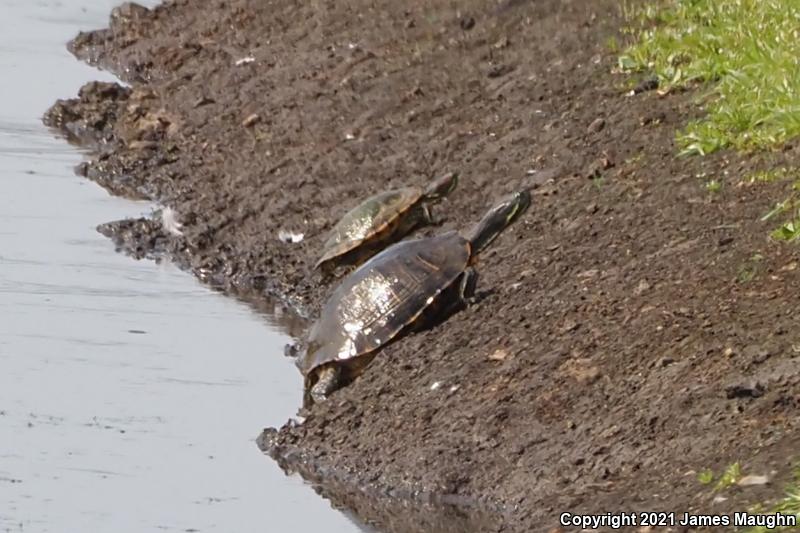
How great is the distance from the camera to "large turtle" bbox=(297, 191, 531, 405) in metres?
8.59

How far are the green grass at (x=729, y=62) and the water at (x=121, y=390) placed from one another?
8.46 ft

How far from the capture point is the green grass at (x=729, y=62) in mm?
9258

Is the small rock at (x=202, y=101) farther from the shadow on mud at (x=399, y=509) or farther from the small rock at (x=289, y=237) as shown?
the shadow on mud at (x=399, y=509)

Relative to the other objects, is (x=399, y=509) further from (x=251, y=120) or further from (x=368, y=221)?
(x=251, y=120)

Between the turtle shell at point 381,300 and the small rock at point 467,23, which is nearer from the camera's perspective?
the turtle shell at point 381,300

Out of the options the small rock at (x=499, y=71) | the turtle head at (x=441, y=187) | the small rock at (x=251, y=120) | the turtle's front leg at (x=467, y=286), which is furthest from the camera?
the small rock at (x=251, y=120)

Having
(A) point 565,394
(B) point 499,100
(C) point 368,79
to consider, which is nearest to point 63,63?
(C) point 368,79

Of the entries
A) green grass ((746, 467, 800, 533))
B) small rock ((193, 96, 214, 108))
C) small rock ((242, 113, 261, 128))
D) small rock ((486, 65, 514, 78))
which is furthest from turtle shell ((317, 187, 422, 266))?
green grass ((746, 467, 800, 533))

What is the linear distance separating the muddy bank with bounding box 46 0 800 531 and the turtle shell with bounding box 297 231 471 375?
0.46 feet

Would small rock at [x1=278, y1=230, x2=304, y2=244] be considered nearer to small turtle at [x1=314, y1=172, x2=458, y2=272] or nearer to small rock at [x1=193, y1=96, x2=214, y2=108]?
small turtle at [x1=314, y1=172, x2=458, y2=272]

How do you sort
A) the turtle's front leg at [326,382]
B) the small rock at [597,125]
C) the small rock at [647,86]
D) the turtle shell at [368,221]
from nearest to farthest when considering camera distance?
the turtle's front leg at [326,382] < the turtle shell at [368,221] < the small rock at [597,125] < the small rock at [647,86]

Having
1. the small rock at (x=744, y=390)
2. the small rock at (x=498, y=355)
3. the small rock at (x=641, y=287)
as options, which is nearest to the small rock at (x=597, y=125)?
the small rock at (x=641, y=287)

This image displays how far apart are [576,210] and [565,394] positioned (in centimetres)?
223

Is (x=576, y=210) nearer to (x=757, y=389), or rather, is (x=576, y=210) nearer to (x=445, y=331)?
(x=445, y=331)
